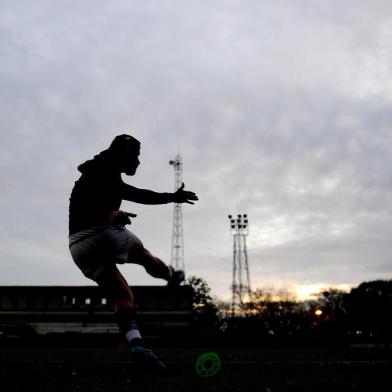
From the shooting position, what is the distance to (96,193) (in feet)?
15.3

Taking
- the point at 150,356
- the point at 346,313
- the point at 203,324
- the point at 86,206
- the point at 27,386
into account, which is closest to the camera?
the point at 27,386

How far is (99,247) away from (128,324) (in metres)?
0.79

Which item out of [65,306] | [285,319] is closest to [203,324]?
[285,319]

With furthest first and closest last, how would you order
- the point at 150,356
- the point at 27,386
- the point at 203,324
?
the point at 203,324, the point at 150,356, the point at 27,386

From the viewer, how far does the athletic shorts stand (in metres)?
4.62

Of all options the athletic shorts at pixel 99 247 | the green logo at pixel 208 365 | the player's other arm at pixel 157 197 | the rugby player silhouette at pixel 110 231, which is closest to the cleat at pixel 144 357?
the rugby player silhouette at pixel 110 231

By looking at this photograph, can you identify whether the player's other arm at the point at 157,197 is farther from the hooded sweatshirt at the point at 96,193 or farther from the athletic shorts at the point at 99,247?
the athletic shorts at the point at 99,247

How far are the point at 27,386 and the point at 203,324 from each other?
254 ft

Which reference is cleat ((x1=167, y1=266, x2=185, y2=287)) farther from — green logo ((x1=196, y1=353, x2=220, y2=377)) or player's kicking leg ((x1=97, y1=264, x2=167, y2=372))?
green logo ((x1=196, y1=353, x2=220, y2=377))

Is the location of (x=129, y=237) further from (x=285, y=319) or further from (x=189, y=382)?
(x=285, y=319)

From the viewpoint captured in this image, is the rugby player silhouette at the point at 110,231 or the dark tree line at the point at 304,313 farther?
the dark tree line at the point at 304,313

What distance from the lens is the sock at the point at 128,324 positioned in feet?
15.0

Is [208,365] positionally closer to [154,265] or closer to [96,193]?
[154,265]

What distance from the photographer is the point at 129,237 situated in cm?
477
